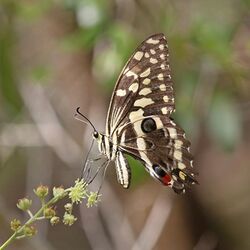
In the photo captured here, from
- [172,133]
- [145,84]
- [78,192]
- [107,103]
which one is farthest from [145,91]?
[107,103]

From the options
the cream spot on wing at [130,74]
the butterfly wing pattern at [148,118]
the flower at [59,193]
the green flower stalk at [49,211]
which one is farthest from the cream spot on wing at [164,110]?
the flower at [59,193]

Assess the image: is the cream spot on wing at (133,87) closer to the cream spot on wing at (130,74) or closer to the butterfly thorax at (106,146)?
the cream spot on wing at (130,74)

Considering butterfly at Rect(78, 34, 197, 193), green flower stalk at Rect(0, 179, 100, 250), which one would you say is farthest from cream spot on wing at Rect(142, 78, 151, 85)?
green flower stalk at Rect(0, 179, 100, 250)

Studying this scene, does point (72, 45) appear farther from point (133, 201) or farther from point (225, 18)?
point (133, 201)

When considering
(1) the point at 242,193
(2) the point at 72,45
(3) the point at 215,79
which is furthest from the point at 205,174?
(2) the point at 72,45

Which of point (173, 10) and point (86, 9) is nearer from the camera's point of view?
point (86, 9)

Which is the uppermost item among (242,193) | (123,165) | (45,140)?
(123,165)

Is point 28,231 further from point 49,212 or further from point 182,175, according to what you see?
point 182,175

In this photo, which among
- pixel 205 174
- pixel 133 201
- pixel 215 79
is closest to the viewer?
pixel 215 79
